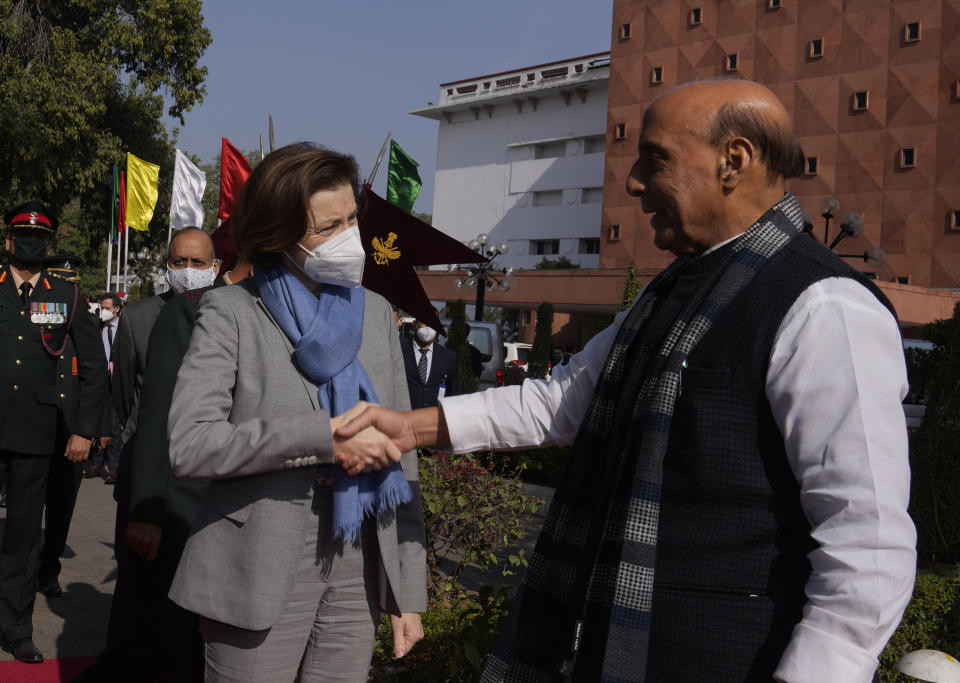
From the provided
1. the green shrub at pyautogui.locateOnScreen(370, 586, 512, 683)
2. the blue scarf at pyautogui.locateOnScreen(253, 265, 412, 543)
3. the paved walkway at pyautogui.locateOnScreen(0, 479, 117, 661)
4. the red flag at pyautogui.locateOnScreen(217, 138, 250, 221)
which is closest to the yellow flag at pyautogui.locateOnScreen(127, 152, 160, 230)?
the red flag at pyautogui.locateOnScreen(217, 138, 250, 221)

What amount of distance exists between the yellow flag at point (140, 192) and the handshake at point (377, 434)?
20562mm

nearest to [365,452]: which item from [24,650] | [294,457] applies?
[294,457]

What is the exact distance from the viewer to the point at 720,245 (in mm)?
1943

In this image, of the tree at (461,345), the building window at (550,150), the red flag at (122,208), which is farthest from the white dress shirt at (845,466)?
the building window at (550,150)

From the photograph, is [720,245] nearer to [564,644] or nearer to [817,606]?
[817,606]

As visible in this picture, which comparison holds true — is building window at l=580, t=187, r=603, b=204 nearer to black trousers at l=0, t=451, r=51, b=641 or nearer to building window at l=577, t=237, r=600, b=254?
building window at l=577, t=237, r=600, b=254

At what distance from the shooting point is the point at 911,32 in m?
36.6

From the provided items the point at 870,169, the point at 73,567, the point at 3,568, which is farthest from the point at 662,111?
the point at 870,169

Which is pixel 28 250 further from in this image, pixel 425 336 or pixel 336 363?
pixel 425 336

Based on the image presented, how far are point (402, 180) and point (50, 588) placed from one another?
669cm

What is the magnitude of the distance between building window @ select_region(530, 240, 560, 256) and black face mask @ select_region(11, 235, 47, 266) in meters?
53.4

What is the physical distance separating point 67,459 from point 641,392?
4.71 meters

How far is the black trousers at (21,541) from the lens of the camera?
478 centimetres

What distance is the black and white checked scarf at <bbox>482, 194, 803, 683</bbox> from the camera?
5.65 ft
